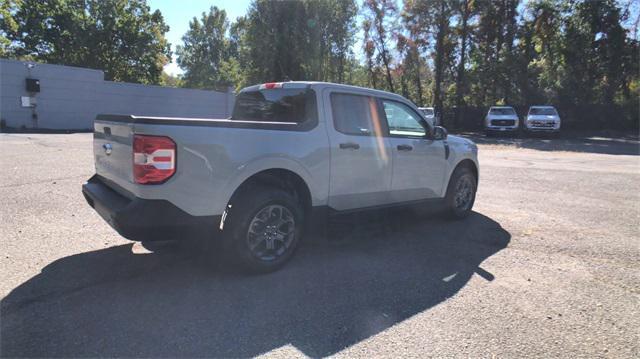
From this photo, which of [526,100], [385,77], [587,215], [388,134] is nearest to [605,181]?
[587,215]

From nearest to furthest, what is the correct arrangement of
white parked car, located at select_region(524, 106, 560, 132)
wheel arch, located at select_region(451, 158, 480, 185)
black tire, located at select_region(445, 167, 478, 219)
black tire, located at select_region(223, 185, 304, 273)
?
black tire, located at select_region(223, 185, 304, 273) < black tire, located at select_region(445, 167, 478, 219) < wheel arch, located at select_region(451, 158, 480, 185) < white parked car, located at select_region(524, 106, 560, 132)

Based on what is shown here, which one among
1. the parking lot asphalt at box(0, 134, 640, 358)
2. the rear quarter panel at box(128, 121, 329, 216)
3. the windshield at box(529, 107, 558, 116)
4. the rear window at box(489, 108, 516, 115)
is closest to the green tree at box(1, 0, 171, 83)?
the rear window at box(489, 108, 516, 115)

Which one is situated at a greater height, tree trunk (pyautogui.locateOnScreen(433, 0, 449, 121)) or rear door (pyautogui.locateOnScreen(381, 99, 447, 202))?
tree trunk (pyautogui.locateOnScreen(433, 0, 449, 121))

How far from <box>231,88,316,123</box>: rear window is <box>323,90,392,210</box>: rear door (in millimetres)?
231

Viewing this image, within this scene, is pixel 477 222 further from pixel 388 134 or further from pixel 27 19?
pixel 27 19

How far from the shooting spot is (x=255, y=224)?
12.9 feet

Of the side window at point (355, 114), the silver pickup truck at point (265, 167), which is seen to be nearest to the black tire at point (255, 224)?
the silver pickup truck at point (265, 167)

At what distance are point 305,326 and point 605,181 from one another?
32.0 ft

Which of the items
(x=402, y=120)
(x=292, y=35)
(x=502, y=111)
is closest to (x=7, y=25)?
(x=292, y=35)

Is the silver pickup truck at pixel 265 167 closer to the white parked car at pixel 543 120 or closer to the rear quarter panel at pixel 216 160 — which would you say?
the rear quarter panel at pixel 216 160

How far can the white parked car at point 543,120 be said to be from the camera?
78.9 feet

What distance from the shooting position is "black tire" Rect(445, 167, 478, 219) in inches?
241

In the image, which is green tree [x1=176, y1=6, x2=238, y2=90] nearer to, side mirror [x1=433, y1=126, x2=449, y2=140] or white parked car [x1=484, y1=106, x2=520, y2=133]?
white parked car [x1=484, y1=106, x2=520, y2=133]

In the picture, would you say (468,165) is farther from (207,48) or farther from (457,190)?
(207,48)
